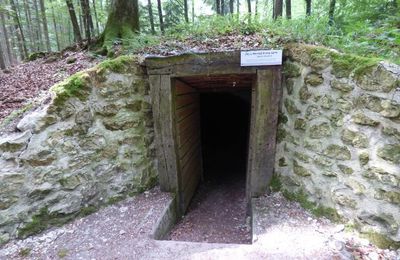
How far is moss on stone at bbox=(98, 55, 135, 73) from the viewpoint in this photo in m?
3.12

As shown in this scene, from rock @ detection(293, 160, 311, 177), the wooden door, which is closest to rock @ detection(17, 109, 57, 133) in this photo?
the wooden door

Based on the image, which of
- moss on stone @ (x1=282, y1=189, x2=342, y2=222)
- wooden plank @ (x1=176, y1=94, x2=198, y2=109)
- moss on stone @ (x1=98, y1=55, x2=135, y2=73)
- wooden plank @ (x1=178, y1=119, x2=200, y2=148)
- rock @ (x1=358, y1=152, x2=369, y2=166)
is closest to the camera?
rock @ (x1=358, y1=152, x2=369, y2=166)

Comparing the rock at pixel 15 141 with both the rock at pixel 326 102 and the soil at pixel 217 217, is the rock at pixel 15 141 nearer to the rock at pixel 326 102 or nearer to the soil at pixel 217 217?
the soil at pixel 217 217

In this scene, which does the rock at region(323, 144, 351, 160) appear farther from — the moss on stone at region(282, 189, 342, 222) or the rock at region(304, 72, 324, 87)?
the rock at region(304, 72, 324, 87)

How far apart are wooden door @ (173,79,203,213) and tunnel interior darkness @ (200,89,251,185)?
108 centimetres

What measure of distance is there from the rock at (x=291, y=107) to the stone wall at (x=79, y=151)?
1750 mm

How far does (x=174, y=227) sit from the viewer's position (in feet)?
11.8

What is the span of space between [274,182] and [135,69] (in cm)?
226

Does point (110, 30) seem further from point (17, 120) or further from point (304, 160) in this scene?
point (304, 160)

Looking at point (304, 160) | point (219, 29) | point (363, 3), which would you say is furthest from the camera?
point (363, 3)

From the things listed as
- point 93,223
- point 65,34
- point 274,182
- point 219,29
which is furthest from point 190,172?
point 65,34

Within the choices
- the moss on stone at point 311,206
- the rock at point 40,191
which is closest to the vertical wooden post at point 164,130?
the rock at point 40,191

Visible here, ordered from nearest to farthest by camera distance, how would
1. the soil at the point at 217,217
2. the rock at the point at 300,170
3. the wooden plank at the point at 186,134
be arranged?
the rock at the point at 300,170 → the soil at the point at 217,217 → the wooden plank at the point at 186,134

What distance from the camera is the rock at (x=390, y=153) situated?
6.74 feet
